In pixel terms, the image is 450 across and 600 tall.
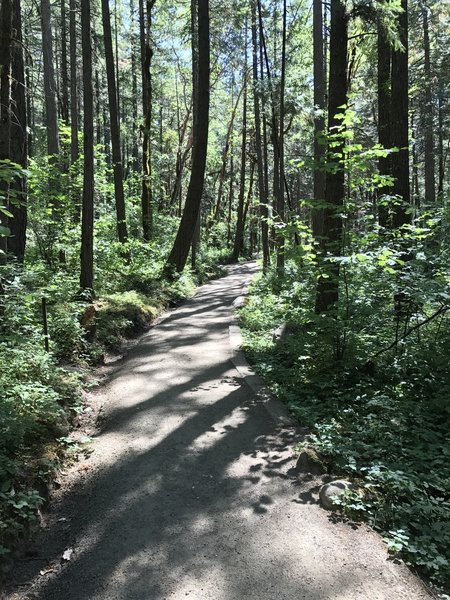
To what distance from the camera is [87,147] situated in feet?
30.7

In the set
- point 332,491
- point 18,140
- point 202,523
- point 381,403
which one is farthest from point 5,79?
point 332,491

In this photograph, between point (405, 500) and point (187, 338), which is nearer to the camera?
point (405, 500)

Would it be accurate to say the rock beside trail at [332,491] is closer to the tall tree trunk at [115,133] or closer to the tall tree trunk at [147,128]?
the tall tree trunk at [115,133]

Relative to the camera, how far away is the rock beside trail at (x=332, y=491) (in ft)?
12.4

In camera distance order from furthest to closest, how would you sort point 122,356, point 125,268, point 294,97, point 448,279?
point 294,97, point 125,268, point 122,356, point 448,279

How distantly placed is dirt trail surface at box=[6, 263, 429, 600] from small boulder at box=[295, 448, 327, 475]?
110 millimetres

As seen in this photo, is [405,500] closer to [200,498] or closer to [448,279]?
[200,498]

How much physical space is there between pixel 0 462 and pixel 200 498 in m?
1.69

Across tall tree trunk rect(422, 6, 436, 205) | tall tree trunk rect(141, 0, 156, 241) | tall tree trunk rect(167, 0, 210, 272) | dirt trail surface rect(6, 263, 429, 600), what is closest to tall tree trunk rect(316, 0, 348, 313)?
dirt trail surface rect(6, 263, 429, 600)

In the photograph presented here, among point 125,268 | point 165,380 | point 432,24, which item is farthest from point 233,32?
point 165,380

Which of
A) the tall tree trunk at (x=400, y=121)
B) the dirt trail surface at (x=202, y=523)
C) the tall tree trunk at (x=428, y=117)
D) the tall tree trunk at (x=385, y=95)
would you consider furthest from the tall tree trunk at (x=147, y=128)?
the tall tree trunk at (x=428, y=117)

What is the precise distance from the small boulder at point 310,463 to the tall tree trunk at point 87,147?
20.8 ft

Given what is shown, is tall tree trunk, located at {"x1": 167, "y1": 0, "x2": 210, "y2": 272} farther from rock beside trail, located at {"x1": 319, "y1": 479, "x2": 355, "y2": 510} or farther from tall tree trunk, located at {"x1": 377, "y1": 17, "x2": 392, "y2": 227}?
rock beside trail, located at {"x1": 319, "y1": 479, "x2": 355, "y2": 510}

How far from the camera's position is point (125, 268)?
43.3 ft
